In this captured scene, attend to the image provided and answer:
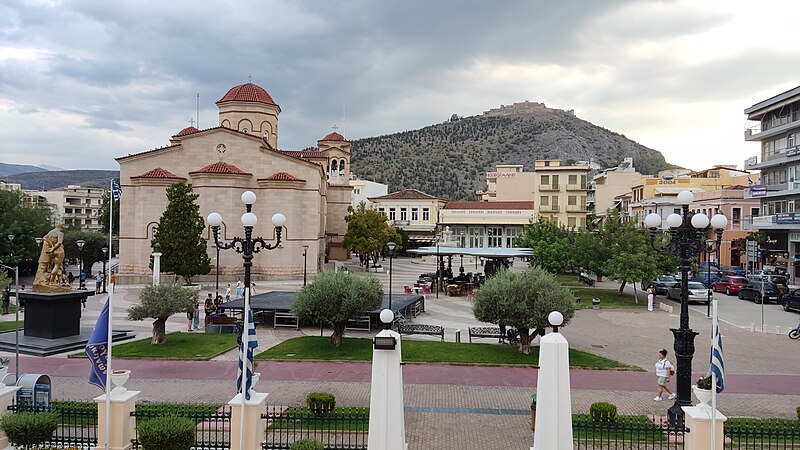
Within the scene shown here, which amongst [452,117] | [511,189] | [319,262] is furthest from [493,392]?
[452,117]

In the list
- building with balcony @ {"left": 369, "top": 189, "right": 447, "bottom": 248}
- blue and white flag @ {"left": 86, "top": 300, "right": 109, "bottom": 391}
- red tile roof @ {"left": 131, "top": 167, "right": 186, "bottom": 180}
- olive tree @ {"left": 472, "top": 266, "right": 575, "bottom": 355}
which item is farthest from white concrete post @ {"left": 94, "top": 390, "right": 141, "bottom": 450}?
building with balcony @ {"left": 369, "top": 189, "right": 447, "bottom": 248}

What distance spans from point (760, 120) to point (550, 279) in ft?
141

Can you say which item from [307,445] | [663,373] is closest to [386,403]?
[307,445]

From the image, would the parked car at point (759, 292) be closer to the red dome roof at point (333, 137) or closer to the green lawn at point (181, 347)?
the green lawn at point (181, 347)

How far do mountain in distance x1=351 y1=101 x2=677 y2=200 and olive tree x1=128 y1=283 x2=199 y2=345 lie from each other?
111 meters

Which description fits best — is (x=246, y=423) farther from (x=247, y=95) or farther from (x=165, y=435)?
(x=247, y=95)

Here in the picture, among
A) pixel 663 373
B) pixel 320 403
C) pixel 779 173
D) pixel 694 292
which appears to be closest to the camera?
pixel 320 403

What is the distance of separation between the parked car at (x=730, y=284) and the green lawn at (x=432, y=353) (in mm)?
24400

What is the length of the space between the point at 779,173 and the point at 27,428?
180ft

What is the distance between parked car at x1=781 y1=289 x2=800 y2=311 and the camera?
29.7 metres

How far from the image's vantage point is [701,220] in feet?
40.6

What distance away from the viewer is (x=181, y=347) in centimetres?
1917

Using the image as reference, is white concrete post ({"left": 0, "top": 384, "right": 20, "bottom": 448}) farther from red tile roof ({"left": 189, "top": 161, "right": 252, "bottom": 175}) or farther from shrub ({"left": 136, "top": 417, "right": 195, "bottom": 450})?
red tile roof ({"left": 189, "top": 161, "right": 252, "bottom": 175})

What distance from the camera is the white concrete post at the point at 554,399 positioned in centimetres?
806
